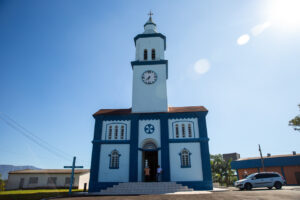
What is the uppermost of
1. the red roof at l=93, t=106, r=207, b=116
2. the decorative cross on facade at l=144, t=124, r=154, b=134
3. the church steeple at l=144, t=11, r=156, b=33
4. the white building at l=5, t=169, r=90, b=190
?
the church steeple at l=144, t=11, r=156, b=33

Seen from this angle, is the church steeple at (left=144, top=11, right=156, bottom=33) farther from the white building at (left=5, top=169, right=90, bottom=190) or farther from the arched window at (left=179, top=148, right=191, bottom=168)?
the white building at (left=5, top=169, right=90, bottom=190)

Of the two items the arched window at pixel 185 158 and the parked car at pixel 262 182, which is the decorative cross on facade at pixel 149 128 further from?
the parked car at pixel 262 182

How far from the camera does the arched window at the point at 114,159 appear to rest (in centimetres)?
1978

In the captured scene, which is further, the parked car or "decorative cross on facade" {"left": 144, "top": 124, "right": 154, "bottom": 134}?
"decorative cross on facade" {"left": 144, "top": 124, "right": 154, "bottom": 134}

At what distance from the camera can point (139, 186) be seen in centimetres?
1667

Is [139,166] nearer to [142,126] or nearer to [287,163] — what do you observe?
[142,126]

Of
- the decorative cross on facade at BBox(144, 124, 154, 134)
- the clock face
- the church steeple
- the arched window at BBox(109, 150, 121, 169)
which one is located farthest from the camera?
the church steeple

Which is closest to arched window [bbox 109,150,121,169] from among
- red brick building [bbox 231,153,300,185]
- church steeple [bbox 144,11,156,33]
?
church steeple [bbox 144,11,156,33]

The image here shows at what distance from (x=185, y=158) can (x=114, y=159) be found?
294 inches

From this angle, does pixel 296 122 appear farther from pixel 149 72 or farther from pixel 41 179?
pixel 41 179

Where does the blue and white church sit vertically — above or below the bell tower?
below

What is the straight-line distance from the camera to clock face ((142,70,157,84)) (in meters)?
23.9

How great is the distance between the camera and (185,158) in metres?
19.6

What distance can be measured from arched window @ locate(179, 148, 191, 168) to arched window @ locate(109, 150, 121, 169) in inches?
261
